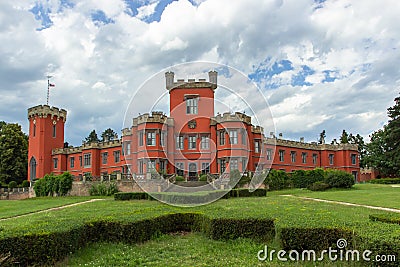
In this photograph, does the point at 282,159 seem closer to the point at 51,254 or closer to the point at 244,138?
the point at 244,138

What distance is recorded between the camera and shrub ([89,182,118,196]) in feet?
107

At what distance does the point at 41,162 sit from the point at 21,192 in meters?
6.15

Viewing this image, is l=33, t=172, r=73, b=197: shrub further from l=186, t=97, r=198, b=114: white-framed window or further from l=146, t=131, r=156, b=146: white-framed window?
l=186, t=97, r=198, b=114: white-framed window

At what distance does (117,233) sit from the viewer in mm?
10594

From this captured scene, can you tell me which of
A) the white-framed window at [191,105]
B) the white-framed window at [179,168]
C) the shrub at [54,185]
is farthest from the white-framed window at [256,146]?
the shrub at [54,185]

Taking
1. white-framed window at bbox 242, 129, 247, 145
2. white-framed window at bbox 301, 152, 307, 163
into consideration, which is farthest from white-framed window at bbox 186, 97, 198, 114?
white-framed window at bbox 301, 152, 307, 163

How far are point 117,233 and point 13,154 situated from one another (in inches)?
1867

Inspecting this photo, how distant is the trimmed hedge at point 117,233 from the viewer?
7.99 m

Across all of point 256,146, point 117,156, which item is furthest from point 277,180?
point 117,156

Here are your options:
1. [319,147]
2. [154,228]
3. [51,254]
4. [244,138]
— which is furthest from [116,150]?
[51,254]

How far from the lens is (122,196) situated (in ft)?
83.7

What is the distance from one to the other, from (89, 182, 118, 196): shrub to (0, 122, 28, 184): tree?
23.0 meters

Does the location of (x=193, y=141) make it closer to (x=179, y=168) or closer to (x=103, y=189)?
(x=179, y=168)

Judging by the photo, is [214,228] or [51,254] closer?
[51,254]
